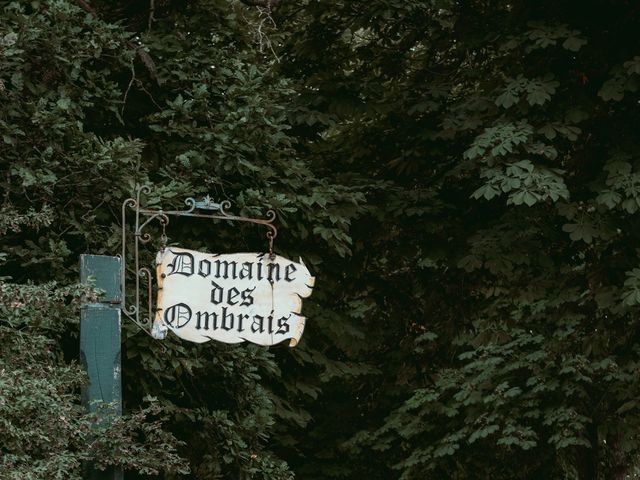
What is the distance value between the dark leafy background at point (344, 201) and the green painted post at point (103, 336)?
0.16 metres

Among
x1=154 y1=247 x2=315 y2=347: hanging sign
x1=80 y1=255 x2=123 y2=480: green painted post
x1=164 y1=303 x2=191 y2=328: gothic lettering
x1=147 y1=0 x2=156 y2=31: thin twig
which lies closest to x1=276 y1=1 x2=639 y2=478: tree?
x1=147 y1=0 x2=156 y2=31: thin twig

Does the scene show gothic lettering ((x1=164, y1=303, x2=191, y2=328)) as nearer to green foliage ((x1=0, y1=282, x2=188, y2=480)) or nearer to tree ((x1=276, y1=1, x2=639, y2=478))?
green foliage ((x1=0, y1=282, x2=188, y2=480))

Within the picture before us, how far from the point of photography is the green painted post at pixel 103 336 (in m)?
6.36

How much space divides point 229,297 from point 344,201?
5808 mm

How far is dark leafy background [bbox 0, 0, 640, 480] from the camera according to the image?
8758 millimetres

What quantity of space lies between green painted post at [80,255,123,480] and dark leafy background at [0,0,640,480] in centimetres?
16

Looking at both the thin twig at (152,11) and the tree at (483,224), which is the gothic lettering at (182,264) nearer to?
the tree at (483,224)

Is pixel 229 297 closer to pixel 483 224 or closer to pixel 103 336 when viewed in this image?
pixel 103 336

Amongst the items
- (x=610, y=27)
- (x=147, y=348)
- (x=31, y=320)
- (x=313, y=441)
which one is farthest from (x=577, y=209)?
(x=313, y=441)

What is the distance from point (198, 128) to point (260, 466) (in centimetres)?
292

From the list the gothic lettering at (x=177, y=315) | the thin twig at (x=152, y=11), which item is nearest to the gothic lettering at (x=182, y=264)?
the gothic lettering at (x=177, y=315)

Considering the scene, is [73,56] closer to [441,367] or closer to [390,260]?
[390,260]

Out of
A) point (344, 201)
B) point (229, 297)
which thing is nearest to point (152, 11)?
point (344, 201)

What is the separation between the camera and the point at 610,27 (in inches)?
432
